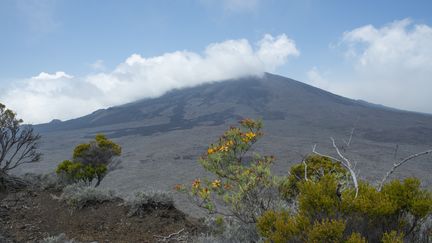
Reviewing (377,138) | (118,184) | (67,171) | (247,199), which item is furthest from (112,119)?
(247,199)

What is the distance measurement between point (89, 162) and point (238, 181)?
11461mm

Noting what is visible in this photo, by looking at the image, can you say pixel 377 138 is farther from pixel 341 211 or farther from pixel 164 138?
pixel 341 211

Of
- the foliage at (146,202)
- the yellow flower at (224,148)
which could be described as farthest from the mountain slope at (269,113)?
the yellow flower at (224,148)

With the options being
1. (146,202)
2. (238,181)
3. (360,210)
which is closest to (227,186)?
(238,181)

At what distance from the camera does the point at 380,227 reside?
3504mm

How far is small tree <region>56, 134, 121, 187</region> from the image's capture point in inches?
573

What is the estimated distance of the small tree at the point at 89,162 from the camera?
14.5m

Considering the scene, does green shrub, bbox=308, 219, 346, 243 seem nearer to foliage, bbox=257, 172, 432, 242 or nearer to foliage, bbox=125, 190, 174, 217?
foliage, bbox=257, 172, 432, 242

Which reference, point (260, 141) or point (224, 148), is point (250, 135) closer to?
point (224, 148)

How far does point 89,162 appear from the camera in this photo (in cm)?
1559

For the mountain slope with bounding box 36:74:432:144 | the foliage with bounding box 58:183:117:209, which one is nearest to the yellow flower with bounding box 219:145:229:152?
the foliage with bounding box 58:183:117:209

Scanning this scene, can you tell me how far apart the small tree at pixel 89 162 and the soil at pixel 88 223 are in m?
4.33

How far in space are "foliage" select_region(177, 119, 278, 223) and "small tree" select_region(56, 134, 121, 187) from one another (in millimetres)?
9727

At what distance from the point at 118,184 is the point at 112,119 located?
3332 inches
